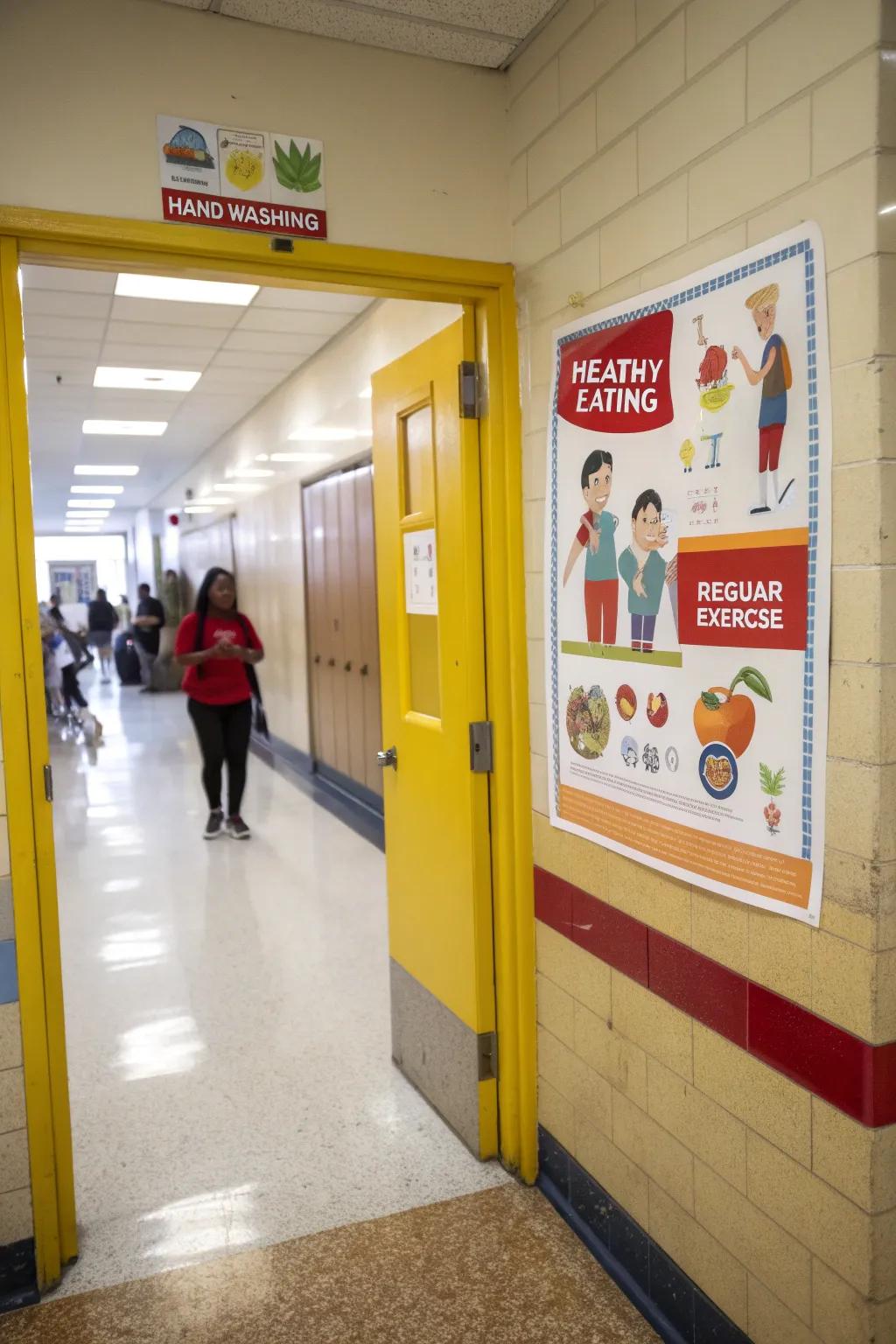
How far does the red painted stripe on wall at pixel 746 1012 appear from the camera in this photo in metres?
1.45

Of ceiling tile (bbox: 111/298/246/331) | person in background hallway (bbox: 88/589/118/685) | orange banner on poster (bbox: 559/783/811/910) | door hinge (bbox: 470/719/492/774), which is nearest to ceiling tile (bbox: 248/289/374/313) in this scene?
ceiling tile (bbox: 111/298/246/331)

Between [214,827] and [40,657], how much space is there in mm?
3951

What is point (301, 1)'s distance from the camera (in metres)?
2.05

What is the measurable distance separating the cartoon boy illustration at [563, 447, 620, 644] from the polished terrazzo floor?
1537mm

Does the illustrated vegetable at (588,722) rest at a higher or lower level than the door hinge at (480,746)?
higher

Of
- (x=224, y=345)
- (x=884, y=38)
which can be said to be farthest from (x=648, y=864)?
(x=224, y=345)

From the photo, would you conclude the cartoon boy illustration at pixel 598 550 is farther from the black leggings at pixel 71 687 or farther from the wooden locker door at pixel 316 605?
the black leggings at pixel 71 687

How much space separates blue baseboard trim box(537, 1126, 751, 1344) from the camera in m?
1.86

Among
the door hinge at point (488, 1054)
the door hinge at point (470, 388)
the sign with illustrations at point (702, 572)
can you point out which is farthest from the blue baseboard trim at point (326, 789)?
the sign with illustrations at point (702, 572)

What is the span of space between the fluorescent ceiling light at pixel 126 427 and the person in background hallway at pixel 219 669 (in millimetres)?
3707

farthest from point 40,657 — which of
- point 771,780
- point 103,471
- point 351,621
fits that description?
point 103,471

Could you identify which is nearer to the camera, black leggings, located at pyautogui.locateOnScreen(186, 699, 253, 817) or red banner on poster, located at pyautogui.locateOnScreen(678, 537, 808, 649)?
red banner on poster, located at pyautogui.locateOnScreen(678, 537, 808, 649)

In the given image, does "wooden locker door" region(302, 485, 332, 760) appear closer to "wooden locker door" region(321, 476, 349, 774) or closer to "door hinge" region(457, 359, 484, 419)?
"wooden locker door" region(321, 476, 349, 774)

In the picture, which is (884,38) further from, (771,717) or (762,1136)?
(762,1136)
